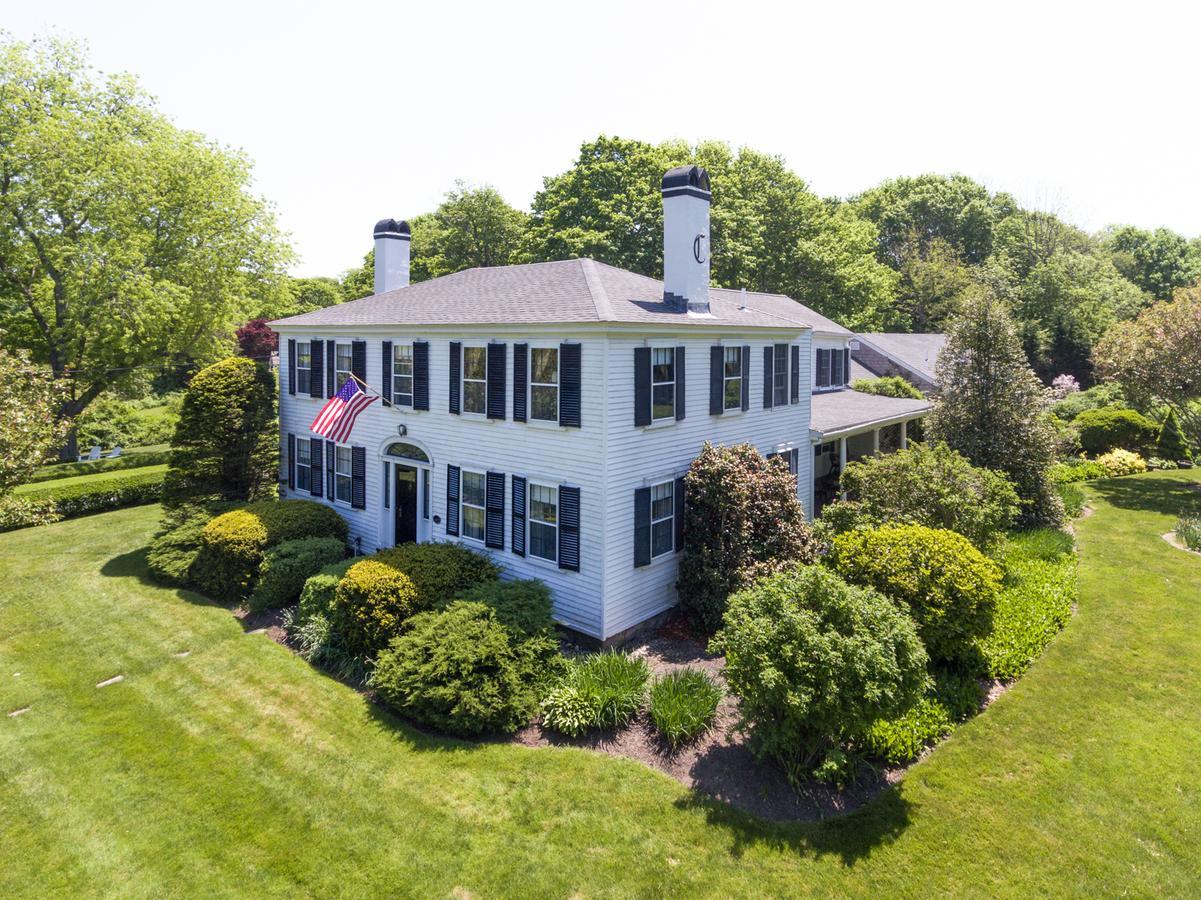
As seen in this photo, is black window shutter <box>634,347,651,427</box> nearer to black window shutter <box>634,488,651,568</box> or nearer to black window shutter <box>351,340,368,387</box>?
black window shutter <box>634,488,651,568</box>

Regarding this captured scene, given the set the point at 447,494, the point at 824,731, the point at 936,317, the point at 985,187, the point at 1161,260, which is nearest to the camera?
the point at 824,731

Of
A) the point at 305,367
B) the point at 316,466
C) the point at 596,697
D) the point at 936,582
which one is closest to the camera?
the point at 596,697

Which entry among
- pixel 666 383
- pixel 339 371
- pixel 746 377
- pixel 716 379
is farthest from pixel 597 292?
pixel 339 371

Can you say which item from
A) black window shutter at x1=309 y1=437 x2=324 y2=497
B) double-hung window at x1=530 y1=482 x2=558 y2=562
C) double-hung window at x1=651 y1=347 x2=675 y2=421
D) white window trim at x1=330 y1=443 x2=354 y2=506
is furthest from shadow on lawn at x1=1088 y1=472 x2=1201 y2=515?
black window shutter at x1=309 y1=437 x2=324 y2=497

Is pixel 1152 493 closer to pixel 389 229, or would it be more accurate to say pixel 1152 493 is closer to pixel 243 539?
pixel 389 229

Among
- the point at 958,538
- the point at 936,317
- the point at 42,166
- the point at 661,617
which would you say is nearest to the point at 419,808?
the point at 661,617

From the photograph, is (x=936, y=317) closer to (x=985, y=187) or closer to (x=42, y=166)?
(x=985, y=187)

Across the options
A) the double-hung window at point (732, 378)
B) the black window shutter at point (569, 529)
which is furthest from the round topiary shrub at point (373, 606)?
the double-hung window at point (732, 378)
